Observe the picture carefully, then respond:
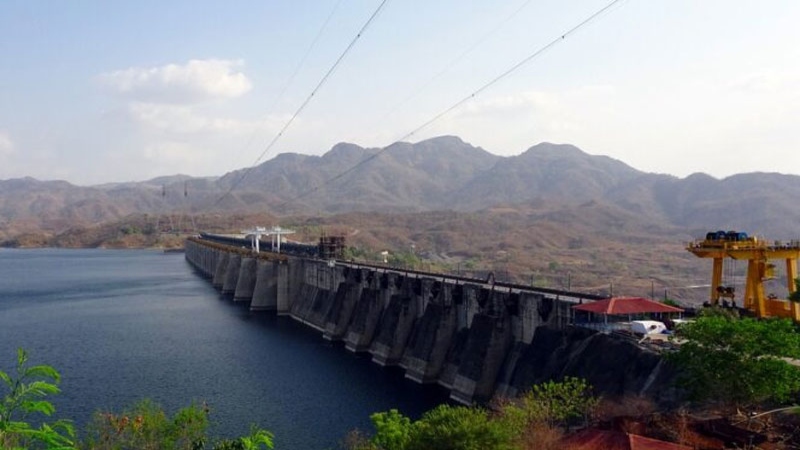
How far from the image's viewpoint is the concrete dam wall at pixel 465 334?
104 feet

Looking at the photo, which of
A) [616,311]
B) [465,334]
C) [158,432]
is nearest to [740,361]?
[616,311]

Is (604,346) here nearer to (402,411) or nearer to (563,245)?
(402,411)

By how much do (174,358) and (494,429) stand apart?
45221 mm

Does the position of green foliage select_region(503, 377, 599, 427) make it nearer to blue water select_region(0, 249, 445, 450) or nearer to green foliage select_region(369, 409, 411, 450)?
green foliage select_region(369, 409, 411, 450)

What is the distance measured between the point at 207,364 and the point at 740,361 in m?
42.8

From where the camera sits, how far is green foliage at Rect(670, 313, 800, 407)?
21.8 meters

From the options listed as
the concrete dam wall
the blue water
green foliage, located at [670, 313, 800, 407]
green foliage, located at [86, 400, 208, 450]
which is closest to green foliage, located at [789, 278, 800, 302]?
the concrete dam wall

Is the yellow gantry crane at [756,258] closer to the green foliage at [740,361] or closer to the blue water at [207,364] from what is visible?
the green foliage at [740,361]

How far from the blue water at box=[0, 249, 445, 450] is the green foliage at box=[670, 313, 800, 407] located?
1969 cm

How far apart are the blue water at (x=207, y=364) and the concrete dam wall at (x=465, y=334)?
206cm

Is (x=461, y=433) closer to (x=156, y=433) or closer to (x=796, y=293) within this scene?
(x=156, y=433)

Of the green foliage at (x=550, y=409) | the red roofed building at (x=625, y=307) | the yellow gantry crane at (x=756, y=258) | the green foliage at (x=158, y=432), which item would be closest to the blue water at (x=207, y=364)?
the green foliage at (x=158, y=432)

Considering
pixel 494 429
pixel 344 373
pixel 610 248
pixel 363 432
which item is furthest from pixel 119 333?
pixel 610 248

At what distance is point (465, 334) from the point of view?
46.3 meters
